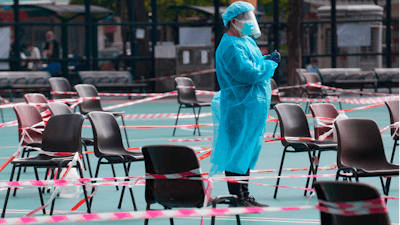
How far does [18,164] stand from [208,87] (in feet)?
49.8

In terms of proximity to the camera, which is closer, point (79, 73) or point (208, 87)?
point (79, 73)

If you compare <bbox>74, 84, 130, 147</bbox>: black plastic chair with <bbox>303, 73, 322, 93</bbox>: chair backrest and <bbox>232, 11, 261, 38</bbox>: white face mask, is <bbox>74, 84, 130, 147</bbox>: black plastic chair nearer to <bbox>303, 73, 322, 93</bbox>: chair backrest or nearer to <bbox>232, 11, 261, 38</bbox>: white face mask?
<bbox>232, 11, 261, 38</bbox>: white face mask

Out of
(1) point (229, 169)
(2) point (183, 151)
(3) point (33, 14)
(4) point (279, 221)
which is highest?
(3) point (33, 14)

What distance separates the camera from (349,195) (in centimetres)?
260

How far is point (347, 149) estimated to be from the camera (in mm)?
5211

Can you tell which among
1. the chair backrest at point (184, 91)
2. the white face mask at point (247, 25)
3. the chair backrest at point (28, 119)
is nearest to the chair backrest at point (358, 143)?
the white face mask at point (247, 25)

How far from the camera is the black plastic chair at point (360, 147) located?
518 cm

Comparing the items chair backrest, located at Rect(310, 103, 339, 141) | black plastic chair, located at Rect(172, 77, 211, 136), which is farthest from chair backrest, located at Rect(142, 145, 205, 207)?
black plastic chair, located at Rect(172, 77, 211, 136)

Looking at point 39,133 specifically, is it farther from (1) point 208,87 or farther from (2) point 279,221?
(1) point 208,87

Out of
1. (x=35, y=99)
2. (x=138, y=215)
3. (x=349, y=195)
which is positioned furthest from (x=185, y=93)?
(x=349, y=195)

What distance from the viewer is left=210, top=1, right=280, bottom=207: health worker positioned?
5.17 meters

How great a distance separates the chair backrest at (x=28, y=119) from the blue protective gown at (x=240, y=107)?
255 cm

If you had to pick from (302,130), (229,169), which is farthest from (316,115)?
(229,169)

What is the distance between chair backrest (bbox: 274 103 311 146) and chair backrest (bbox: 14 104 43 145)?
8.81ft
